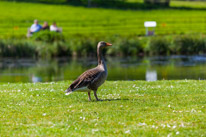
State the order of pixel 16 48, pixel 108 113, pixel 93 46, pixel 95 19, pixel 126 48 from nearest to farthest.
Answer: pixel 108 113 < pixel 16 48 < pixel 93 46 < pixel 126 48 < pixel 95 19

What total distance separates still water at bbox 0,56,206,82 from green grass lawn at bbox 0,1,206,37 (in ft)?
62.2

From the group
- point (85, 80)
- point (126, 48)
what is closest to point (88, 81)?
point (85, 80)

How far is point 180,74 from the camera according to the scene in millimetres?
38125

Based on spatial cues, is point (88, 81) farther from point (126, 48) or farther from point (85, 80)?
point (126, 48)

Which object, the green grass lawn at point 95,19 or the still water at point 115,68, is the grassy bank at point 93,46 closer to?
the still water at point 115,68

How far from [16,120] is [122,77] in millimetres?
22966

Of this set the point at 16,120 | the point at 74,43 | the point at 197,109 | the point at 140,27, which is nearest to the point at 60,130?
the point at 16,120

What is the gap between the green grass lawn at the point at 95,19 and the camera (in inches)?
3083

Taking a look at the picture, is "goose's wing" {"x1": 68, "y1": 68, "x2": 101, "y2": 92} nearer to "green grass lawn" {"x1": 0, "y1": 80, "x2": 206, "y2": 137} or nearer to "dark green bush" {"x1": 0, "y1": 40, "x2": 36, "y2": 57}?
"green grass lawn" {"x1": 0, "y1": 80, "x2": 206, "y2": 137}

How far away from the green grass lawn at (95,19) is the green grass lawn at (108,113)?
2028 inches

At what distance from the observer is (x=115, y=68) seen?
148 ft

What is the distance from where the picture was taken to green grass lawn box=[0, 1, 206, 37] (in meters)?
78.3

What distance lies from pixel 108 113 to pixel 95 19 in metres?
82.3

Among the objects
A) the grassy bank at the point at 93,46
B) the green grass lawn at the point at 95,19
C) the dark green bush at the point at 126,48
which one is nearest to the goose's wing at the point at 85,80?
the grassy bank at the point at 93,46
